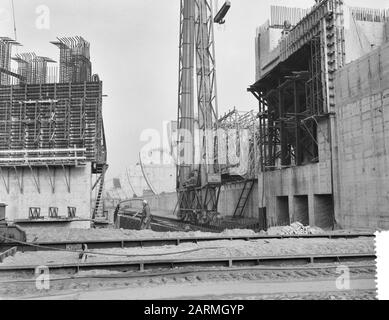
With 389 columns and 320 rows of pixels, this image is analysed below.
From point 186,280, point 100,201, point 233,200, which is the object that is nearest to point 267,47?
point 233,200

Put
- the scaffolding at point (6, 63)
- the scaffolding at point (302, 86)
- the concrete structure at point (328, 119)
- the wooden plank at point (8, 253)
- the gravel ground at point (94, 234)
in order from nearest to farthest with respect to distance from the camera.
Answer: the wooden plank at point (8, 253)
the gravel ground at point (94, 234)
the concrete structure at point (328, 119)
the scaffolding at point (302, 86)
the scaffolding at point (6, 63)

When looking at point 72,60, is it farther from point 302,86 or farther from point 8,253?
Answer: point 8,253

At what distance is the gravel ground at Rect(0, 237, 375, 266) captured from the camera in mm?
12397

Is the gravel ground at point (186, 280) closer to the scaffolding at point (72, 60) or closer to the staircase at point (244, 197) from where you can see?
the scaffolding at point (72, 60)

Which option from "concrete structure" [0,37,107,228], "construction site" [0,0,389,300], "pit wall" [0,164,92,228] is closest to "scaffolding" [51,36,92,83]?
"construction site" [0,0,389,300]

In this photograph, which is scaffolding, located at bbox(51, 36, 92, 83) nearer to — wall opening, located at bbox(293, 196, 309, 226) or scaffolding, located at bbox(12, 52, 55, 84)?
scaffolding, located at bbox(12, 52, 55, 84)

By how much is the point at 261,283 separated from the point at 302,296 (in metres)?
1.49

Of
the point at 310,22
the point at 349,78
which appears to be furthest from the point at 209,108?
the point at 349,78

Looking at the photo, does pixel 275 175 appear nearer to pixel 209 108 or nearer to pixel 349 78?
pixel 209 108

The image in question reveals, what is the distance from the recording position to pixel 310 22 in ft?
96.6

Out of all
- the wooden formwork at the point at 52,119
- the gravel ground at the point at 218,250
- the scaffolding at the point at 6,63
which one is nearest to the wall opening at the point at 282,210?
the wooden formwork at the point at 52,119

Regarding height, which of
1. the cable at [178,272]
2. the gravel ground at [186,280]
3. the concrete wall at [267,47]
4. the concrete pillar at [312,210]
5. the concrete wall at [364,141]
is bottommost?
the gravel ground at [186,280]

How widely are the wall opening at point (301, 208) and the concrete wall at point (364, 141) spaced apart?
6174mm

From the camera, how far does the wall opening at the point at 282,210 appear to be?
3456 centimetres
